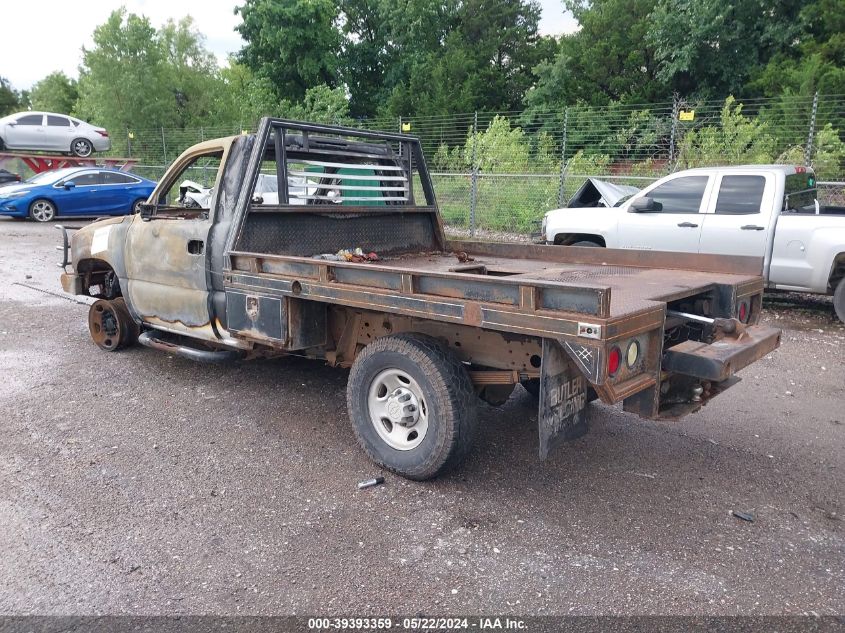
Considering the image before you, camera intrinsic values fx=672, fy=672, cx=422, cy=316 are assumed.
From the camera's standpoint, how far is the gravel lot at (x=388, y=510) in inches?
114

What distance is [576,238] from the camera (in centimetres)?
950

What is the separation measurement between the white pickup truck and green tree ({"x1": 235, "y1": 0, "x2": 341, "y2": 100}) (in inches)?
1122

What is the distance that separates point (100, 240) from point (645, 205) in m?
6.32

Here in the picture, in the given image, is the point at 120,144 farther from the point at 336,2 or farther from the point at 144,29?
the point at 336,2

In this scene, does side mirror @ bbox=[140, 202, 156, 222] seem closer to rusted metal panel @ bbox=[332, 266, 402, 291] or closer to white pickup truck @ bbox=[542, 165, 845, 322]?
rusted metal panel @ bbox=[332, 266, 402, 291]

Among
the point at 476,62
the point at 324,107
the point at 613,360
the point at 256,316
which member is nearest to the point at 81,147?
the point at 324,107

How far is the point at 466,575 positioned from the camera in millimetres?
3023

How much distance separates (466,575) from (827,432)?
3.17 metres

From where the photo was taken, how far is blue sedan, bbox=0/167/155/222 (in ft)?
56.6

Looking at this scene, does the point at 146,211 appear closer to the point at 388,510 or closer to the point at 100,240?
the point at 100,240

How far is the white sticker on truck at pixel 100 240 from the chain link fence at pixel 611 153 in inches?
373

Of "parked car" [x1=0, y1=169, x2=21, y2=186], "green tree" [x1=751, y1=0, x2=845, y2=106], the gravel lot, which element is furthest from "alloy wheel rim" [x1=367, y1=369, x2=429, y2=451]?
"parked car" [x1=0, y1=169, x2=21, y2=186]

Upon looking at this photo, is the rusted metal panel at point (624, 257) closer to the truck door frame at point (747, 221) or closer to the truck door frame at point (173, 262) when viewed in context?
the truck door frame at point (173, 262)

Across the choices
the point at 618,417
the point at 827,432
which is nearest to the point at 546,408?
the point at 618,417
